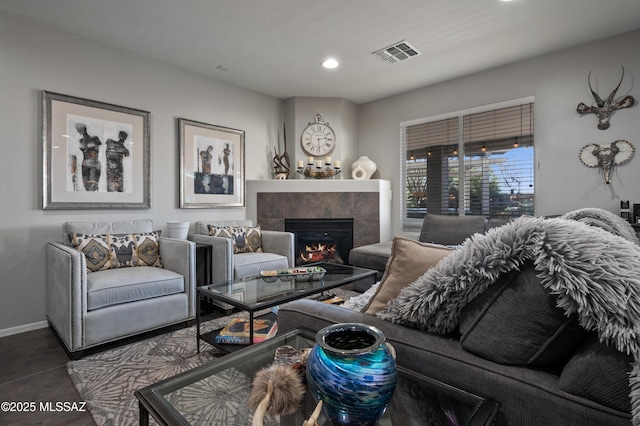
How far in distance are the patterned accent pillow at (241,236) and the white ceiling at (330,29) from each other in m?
1.78

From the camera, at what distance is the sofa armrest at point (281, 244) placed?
354 cm

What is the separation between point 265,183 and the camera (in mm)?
4238

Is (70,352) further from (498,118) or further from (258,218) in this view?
(498,118)

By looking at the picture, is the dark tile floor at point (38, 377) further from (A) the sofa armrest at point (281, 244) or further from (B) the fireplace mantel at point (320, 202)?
(B) the fireplace mantel at point (320, 202)

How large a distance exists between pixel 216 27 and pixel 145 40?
729mm

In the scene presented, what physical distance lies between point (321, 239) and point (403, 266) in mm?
3287

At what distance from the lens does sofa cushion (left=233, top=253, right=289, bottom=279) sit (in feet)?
9.80

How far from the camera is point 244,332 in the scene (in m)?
1.94

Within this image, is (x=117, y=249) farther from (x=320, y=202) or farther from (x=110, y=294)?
(x=320, y=202)

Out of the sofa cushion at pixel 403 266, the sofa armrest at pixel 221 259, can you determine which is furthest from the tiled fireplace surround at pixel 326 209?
the sofa cushion at pixel 403 266

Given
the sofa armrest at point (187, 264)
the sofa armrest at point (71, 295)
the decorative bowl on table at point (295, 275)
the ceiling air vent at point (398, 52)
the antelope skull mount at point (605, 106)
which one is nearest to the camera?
the sofa armrest at point (71, 295)

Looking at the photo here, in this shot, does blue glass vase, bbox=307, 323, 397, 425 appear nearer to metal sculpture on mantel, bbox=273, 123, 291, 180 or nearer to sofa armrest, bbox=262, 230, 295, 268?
sofa armrest, bbox=262, 230, 295, 268

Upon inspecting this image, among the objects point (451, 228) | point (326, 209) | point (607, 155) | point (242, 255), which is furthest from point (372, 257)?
point (607, 155)

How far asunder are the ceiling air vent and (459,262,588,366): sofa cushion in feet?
9.49
